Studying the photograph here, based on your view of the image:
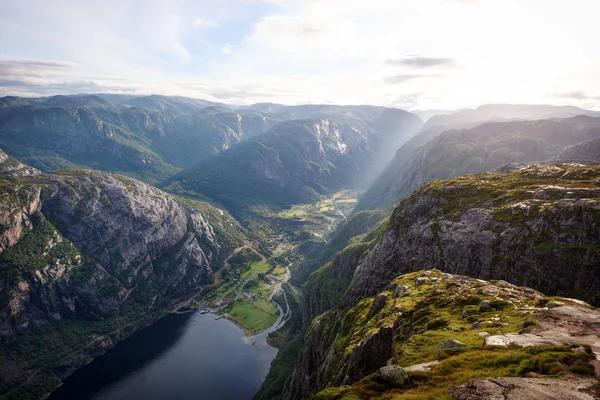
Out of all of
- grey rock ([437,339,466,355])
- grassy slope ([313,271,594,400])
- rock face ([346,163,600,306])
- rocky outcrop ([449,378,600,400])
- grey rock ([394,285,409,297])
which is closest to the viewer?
rocky outcrop ([449,378,600,400])

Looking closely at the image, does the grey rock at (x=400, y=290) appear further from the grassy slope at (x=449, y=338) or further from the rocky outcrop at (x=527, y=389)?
the rocky outcrop at (x=527, y=389)

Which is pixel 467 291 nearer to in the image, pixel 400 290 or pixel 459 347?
pixel 400 290

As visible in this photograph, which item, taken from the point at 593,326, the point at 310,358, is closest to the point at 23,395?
the point at 310,358

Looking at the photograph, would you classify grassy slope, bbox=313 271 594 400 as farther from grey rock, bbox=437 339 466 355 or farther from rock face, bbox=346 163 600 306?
rock face, bbox=346 163 600 306

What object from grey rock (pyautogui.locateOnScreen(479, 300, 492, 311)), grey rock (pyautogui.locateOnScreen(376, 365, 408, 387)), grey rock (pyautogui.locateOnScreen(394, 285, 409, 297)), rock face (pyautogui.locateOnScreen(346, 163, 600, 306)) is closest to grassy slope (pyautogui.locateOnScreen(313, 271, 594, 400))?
grey rock (pyautogui.locateOnScreen(376, 365, 408, 387))

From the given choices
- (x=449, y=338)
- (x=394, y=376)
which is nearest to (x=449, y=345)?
(x=449, y=338)

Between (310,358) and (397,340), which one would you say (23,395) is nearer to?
(310,358)

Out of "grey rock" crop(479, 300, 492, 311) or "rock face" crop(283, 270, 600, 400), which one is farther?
"grey rock" crop(479, 300, 492, 311)
